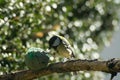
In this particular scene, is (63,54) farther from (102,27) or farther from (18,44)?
(102,27)

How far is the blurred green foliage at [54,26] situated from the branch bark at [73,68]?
0.67 metres

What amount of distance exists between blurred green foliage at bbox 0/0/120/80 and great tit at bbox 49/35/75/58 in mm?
545

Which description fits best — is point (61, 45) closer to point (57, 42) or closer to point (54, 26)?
point (57, 42)

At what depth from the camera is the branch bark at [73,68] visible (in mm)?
2748

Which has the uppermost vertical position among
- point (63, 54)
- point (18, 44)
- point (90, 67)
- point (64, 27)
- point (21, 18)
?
point (64, 27)

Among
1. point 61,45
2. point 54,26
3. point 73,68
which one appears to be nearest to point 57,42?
point 61,45

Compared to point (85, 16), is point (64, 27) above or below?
below

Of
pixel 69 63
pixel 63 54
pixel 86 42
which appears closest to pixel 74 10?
pixel 86 42

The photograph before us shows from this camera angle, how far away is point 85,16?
6.76 m

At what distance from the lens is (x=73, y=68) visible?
2959 millimetres

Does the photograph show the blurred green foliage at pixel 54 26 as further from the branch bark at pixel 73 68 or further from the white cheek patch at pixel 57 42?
the branch bark at pixel 73 68

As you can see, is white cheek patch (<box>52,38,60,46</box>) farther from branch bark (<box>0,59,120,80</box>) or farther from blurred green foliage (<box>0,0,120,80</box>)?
blurred green foliage (<box>0,0,120,80</box>)

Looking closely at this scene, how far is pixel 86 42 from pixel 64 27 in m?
0.36

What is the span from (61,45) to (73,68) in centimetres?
53
